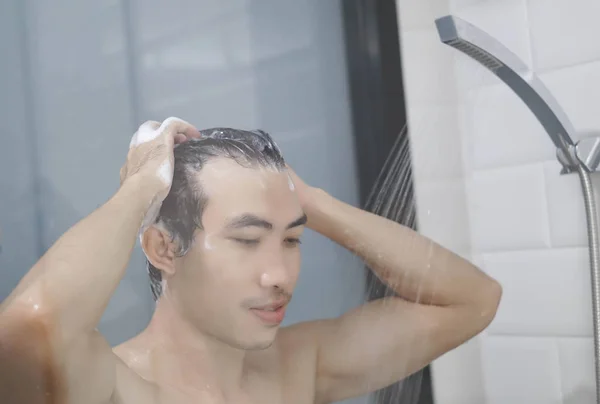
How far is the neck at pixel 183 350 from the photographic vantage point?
0.55 m

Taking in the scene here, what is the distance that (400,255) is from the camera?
0.76m

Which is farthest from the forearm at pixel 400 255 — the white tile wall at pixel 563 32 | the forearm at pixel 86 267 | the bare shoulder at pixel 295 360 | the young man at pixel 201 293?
the white tile wall at pixel 563 32

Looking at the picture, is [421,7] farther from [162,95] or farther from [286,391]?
[286,391]

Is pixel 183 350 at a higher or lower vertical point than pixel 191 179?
lower

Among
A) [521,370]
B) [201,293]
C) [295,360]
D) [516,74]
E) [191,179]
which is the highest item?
[516,74]

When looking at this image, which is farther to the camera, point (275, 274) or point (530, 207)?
point (530, 207)

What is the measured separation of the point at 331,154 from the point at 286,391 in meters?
0.27

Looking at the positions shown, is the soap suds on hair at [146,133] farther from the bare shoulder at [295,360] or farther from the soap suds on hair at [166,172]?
the bare shoulder at [295,360]

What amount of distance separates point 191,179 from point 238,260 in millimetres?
88

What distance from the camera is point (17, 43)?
54 cm

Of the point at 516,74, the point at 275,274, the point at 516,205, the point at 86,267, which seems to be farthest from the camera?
the point at 516,205

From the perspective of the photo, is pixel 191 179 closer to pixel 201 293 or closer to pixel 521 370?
pixel 201 293

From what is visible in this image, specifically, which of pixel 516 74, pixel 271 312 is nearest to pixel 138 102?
pixel 271 312

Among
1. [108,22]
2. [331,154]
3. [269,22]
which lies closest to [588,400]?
[331,154]
